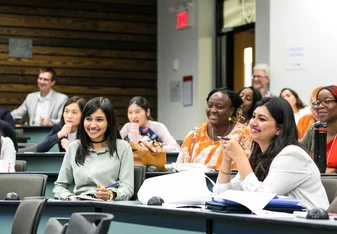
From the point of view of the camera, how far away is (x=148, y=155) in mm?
6215

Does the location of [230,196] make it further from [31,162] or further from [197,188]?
[31,162]

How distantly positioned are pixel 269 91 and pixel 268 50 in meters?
0.70

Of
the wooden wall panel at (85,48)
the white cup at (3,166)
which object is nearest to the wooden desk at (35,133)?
the wooden wall panel at (85,48)

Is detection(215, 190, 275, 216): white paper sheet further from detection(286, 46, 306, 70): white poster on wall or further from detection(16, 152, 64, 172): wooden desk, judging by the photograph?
detection(286, 46, 306, 70): white poster on wall

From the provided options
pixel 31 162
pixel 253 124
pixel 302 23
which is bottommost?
pixel 31 162

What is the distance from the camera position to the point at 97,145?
5.44m

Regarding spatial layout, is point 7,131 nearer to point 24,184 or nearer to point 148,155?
point 148,155

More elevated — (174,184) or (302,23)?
(302,23)

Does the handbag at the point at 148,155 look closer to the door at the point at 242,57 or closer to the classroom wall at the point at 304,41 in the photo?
the classroom wall at the point at 304,41

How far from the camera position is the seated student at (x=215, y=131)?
6340mm

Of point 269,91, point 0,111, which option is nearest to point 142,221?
point 0,111

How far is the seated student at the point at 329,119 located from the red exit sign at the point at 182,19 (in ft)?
23.4

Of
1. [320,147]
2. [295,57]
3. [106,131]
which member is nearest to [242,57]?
[295,57]

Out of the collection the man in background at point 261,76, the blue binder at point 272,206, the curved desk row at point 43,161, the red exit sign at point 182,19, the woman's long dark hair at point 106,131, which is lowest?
the curved desk row at point 43,161
